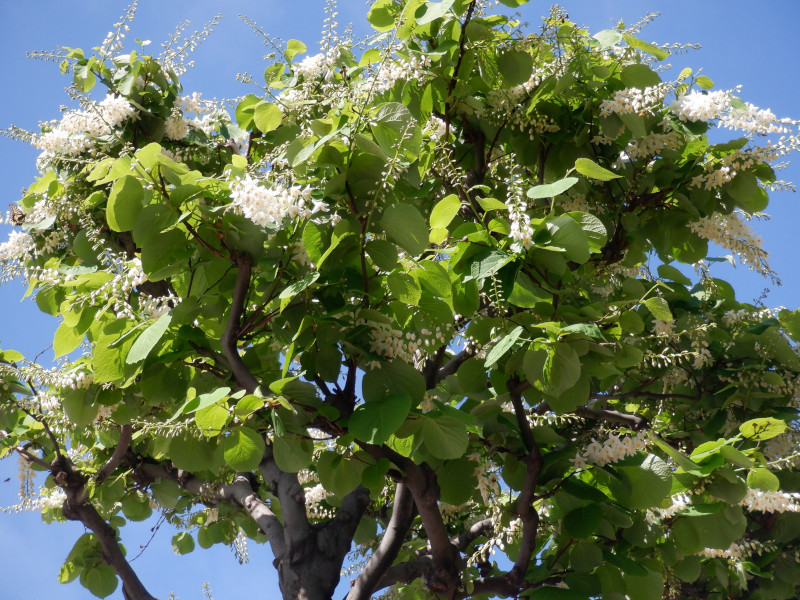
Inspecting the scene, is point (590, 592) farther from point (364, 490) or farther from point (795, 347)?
point (795, 347)

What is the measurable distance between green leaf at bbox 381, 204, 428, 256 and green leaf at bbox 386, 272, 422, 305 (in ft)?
0.31

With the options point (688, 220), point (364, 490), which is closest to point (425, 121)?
point (688, 220)

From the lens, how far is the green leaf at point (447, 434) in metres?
2.73

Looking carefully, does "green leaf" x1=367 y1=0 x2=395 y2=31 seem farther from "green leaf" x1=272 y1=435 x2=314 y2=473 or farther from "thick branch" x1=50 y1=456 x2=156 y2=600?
"thick branch" x1=50 y1=456 x2=156 y2=600

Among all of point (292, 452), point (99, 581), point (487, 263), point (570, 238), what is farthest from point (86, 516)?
point (570, 238)

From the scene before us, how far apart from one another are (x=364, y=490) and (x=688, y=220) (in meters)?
2.20

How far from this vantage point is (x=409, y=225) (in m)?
2.65

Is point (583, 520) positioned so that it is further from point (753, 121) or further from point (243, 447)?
point (753, 121)

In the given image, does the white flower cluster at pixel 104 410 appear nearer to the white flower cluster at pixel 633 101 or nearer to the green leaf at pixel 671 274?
the white flower cluster at pixel 633 101

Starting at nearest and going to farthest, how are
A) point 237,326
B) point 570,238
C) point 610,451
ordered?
point 570,238
point 237,326
point 610,451

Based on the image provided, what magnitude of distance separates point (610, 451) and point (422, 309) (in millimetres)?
986

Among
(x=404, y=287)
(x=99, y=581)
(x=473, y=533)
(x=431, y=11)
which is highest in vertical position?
(x=431, y=11)

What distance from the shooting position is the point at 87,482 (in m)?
4.45

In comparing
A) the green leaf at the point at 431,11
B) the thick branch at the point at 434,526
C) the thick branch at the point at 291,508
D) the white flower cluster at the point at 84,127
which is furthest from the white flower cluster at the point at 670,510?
the white flower cluster at the point at 84,127
